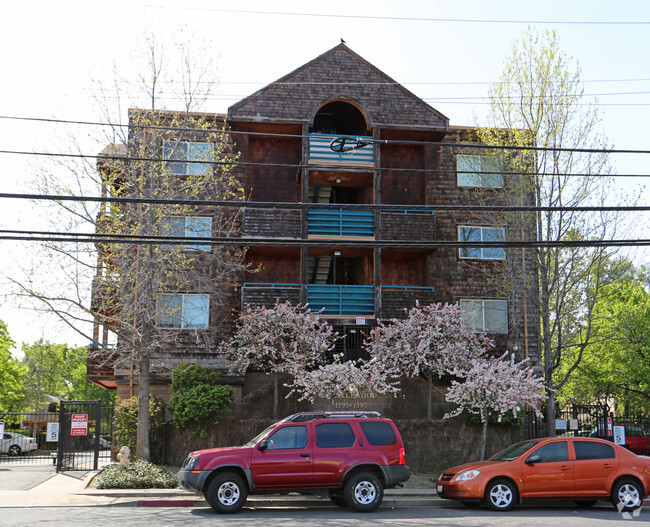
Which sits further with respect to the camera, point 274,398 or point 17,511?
point 274,398

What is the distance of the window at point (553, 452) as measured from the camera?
14.0m

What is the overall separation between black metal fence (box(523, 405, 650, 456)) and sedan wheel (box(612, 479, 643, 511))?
6.54 meters

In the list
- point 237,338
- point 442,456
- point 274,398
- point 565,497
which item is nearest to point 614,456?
point 565,497

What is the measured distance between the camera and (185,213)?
20266 millimetres

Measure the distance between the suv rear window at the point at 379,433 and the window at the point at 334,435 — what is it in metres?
0.34

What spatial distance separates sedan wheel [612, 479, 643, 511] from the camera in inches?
544

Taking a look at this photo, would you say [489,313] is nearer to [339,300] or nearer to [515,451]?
[339,300]

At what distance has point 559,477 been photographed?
1380 cm

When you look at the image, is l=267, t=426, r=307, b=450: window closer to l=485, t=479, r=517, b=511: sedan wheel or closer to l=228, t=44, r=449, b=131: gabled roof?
l=485, t=479, r=517, b=511: sedan wheel

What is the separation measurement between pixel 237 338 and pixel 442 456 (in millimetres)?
7323

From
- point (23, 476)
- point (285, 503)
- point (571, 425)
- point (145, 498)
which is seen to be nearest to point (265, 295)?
point (23, 476)

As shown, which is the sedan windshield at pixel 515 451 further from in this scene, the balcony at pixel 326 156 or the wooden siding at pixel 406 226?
the balcony at pixel 326 156

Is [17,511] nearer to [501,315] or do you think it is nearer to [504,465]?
[504,465]

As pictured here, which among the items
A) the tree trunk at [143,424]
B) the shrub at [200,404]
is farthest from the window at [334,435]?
the shrub at [200,404]
